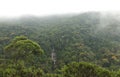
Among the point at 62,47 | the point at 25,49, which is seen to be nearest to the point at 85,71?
the point at 25,49

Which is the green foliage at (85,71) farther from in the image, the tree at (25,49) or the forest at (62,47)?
the tree at (25,49)

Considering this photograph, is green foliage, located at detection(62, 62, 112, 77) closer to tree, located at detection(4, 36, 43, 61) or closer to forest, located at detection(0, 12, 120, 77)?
forest, located at detection(0, 12, 120, 77)

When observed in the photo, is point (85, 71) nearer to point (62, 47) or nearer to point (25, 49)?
point (25, 49)

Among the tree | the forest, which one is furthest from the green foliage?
the tree

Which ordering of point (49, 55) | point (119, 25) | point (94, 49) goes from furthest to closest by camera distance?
point (119, 25) < point (94, 49) < point (49, 55)

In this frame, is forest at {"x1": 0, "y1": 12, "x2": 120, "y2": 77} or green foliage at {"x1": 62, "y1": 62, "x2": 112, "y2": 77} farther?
forest at {"x1": 0, "y1": 12, "x2": 120, "y2": 77}

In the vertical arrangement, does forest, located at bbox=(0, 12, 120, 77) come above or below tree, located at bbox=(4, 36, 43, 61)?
below

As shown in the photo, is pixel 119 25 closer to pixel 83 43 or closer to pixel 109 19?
pixel 109 19

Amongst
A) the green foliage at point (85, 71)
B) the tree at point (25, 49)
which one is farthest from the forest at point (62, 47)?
the green foliage at point (85, 71)

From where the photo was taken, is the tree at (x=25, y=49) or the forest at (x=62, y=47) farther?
the forest at (x=62, y=47)

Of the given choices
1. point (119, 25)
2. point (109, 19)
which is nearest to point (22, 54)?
point (119, 25)

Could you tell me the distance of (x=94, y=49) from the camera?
111 meters

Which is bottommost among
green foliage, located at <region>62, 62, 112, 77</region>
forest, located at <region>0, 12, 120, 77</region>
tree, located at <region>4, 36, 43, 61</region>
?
forest, located at <region>0, 12, 120, 77</region>

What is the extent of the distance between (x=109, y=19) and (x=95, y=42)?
198 feet
